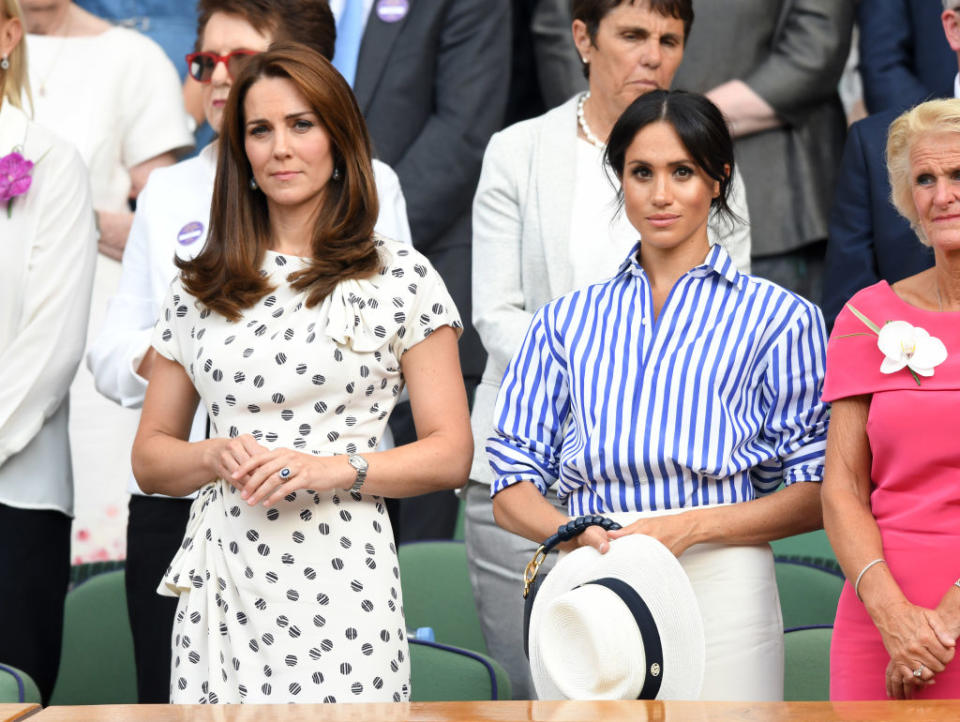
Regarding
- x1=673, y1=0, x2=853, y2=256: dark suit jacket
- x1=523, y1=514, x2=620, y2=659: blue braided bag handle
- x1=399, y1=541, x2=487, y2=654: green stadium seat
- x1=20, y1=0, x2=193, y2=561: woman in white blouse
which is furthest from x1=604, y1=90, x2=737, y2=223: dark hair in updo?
x1=20, y1=0, x2=193, y2=561: woman in white blouse

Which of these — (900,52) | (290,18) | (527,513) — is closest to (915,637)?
(527,513)

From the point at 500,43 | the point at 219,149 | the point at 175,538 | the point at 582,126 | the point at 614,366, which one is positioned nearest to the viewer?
the point at 614,366

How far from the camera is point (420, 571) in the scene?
3.59 metres

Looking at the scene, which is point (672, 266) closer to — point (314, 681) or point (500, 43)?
point (314, 681)

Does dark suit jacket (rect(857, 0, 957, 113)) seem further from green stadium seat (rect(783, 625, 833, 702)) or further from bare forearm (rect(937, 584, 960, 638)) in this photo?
bare forearm (rect(937, 584, 960, 638))

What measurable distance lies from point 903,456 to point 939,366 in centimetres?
16

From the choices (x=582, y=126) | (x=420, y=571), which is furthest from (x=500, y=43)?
(x=420, y=571)

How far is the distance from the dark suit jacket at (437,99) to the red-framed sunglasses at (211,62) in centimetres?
98

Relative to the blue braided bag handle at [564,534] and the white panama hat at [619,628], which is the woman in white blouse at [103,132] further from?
the white panama hat at [619,628]

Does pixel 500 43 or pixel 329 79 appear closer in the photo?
pixel 329 79

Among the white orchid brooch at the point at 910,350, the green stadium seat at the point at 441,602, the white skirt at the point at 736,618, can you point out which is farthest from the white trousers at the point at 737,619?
the green stadium seat at the point at 441,602

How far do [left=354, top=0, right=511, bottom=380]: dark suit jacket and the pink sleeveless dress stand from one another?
192cm

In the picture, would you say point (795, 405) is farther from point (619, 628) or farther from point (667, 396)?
point (619, 628)

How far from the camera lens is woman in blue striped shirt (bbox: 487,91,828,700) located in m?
2.48
